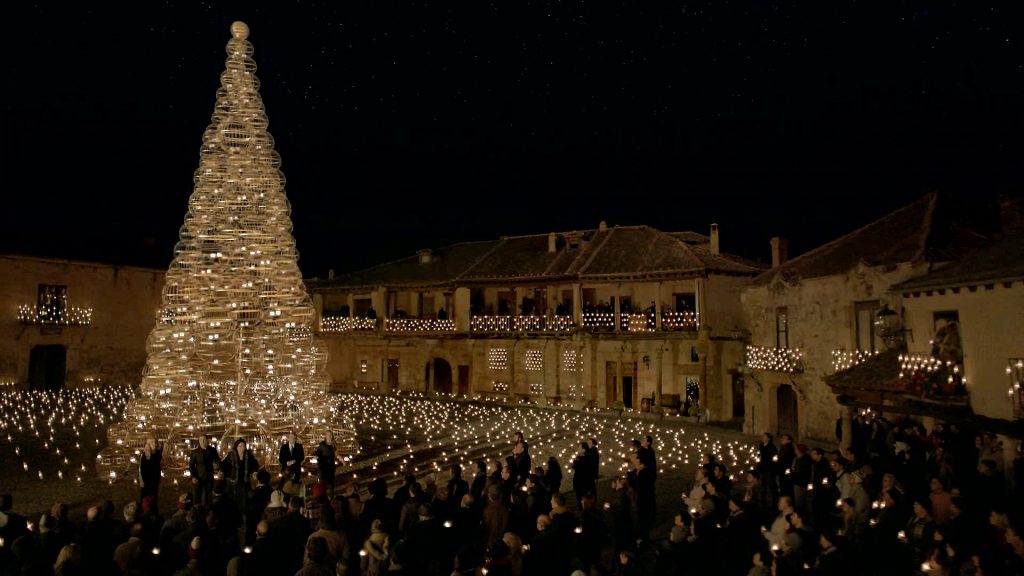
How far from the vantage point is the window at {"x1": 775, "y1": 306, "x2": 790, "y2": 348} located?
2408cm

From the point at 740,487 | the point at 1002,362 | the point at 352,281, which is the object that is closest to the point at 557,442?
the point at 740,487

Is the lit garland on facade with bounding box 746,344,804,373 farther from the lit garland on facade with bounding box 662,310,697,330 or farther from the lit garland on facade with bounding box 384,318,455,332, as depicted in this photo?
the lit garland on facade with bounding box 384,318,455,332

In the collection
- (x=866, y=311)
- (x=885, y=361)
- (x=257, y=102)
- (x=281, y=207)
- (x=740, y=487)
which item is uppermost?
(x=257, y=102)

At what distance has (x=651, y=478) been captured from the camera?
38.8 feet

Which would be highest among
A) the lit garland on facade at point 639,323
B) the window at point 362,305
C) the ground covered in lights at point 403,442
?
the window at point 362,305

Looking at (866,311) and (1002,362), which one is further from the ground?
(866,311)

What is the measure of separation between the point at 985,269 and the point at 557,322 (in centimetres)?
2017

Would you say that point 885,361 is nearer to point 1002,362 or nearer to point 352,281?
point 1002,362

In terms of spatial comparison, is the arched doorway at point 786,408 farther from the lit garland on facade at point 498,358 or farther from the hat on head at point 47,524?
the hat on head at point 47,524

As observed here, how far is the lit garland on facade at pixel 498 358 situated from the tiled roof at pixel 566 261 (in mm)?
3555

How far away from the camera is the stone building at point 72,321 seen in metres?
31.5

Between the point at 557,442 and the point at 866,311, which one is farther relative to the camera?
the point at 557,442

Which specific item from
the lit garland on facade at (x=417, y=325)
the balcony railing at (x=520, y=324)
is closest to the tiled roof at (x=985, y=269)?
the balcony railing at (x=520, y=324)

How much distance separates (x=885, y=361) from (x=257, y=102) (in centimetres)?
1636
